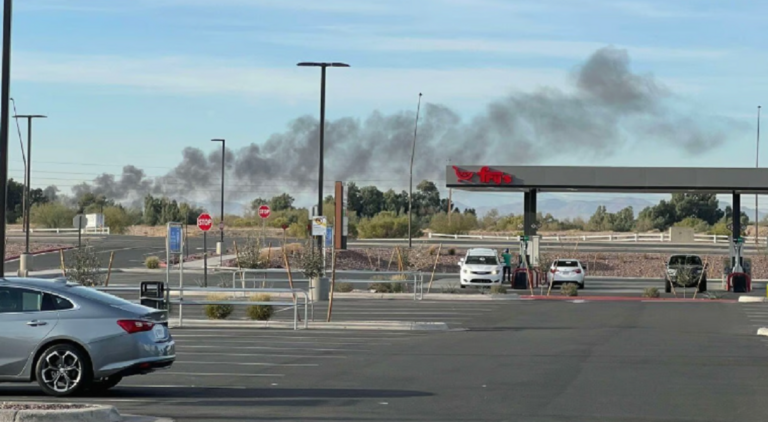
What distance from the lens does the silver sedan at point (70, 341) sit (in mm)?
14219

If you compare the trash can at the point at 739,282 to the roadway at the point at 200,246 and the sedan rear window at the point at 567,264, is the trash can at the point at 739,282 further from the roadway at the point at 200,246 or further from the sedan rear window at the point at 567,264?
the roadway at the point at 200,246

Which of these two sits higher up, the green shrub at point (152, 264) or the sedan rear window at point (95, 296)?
the sedan rear window at point (95, 296)

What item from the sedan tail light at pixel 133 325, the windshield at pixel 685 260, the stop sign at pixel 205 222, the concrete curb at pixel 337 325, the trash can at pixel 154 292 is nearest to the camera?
the sedan tail light at pixel 133 325

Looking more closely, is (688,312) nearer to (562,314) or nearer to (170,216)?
(562,314)

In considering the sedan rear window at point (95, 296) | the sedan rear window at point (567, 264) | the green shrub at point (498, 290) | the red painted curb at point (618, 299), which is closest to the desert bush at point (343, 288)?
the green shrub at point (498, 290)

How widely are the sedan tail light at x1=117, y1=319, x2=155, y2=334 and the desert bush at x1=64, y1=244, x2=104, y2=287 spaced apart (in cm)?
1741

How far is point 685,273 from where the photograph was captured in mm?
45375

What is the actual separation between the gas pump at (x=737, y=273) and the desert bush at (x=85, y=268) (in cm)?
2528

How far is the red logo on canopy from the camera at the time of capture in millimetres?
47000

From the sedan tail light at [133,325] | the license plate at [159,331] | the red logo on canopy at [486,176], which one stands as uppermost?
the red logo on canopy at [486,176]

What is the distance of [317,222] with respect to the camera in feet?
128

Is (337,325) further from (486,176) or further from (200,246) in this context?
(200,246)

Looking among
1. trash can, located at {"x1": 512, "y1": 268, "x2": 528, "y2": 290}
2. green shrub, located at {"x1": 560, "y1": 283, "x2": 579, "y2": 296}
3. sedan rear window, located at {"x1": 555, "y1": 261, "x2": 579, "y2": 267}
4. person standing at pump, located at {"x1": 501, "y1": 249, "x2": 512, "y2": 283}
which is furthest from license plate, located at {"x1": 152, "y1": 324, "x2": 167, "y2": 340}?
person standing at pump, located at {"x1": 501, "y1": 249, "x2": 512, "y2": 283}

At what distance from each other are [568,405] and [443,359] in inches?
231
